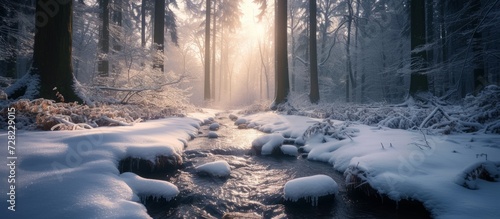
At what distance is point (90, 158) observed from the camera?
232 cm

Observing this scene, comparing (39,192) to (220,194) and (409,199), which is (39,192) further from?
(409,199)

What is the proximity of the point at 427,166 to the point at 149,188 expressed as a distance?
292cm

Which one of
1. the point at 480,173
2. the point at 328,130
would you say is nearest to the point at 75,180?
the point at 480,173

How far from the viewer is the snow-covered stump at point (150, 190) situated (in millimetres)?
2205

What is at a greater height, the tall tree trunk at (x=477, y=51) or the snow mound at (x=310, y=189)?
the tall tree trunk at (x=477, y=51)

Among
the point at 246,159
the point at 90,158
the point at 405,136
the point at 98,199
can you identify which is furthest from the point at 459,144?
the point at 90,158

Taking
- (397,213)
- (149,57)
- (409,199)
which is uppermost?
(149,57)

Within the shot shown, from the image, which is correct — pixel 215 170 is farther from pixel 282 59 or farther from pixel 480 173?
pixel 282 59

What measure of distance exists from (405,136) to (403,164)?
4.79 feet

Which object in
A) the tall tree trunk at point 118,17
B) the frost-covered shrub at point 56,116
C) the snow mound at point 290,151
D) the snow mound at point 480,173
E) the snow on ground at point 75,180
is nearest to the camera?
the snow on ground at point 75,180

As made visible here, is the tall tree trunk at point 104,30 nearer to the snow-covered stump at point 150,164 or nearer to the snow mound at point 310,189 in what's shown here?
the snow-covered stump at point 150,164

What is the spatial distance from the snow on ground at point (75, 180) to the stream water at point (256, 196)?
0.99 feet

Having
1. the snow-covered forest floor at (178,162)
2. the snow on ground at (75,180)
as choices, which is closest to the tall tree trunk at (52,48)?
the snow-covered forest floor at (178,162)

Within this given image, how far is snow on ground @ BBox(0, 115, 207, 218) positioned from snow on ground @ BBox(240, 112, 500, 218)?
88.1 inches
